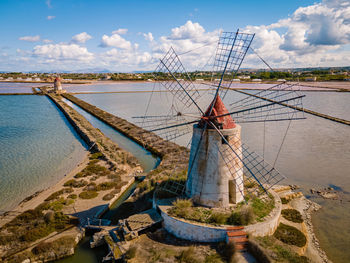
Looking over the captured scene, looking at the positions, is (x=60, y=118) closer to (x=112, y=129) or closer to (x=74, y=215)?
(x=112, y=129)

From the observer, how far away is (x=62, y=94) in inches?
2734

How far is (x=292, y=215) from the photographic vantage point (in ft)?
36.3

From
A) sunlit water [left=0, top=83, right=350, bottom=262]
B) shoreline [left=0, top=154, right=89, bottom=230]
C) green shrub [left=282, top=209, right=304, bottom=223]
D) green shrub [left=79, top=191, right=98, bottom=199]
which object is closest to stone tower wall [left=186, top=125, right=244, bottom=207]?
green shrub [left=282, top=209, right=304, bottom=223]

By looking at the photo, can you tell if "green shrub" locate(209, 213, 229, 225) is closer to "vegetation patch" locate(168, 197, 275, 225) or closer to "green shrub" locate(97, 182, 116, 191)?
"vegetation patch" locate(168, 197, 275, 225)

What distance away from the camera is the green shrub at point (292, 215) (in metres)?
10.8

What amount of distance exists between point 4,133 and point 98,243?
86.6 feet

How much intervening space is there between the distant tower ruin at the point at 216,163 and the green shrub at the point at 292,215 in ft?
10.6

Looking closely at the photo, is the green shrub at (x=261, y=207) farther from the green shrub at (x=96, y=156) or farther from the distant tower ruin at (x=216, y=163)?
the green shrub at (x=96, y=156)

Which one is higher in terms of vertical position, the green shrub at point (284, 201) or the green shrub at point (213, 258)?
the green shrub at point (213, 258)

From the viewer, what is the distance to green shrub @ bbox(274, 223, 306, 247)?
9.12 meters

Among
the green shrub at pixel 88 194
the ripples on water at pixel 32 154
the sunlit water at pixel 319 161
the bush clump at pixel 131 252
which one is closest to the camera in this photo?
the bush clump at pixel 131 252

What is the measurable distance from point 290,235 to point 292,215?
71.2 inches

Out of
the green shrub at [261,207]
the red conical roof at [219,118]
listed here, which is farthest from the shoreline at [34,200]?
the green shrub at [261,207]

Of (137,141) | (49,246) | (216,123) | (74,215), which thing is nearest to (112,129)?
(137,141)
